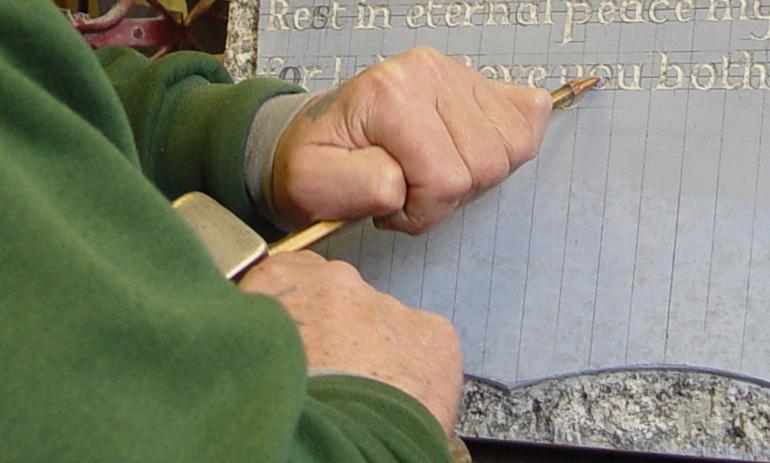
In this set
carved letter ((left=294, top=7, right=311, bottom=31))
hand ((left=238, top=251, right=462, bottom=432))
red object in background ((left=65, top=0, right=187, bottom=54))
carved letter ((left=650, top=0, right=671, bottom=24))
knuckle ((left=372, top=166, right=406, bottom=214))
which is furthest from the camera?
red object in background ((left=65, top=0, right=187, bottom=54))

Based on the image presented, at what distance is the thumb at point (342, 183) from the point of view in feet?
2.18

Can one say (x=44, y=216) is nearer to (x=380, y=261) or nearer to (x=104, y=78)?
(x=104, y=78)

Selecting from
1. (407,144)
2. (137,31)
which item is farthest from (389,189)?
(137,31)

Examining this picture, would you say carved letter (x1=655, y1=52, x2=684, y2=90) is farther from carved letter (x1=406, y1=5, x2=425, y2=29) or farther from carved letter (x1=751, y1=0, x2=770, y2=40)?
carved letter (x1=406, y1=5, x2=425, y2=29)

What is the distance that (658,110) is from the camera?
741mm

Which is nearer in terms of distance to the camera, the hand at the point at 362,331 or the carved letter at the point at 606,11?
the hand at the point at 362,331

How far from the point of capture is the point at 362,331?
55 cm

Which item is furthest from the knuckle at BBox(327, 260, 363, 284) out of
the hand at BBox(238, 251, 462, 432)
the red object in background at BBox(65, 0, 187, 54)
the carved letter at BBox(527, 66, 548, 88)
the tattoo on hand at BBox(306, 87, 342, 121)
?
the red object in background at BBox(65, 0, 187, 54)

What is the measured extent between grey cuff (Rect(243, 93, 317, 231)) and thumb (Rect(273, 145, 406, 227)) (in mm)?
32

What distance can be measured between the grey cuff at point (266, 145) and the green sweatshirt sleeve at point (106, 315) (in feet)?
1.02

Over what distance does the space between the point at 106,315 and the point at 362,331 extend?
21 cm

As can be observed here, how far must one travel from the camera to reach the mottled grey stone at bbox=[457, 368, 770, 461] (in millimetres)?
679

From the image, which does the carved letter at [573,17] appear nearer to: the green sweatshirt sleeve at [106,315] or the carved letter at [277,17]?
the carved letter at [277,17]

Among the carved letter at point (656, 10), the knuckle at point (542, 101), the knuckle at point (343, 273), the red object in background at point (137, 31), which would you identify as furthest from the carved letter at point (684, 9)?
the red object in background at point (137, 31)
